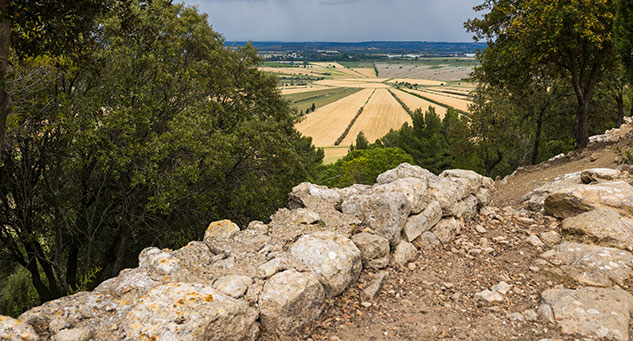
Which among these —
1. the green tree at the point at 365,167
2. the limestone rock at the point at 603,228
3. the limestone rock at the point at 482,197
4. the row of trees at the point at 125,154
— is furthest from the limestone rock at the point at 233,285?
the green tree at the point at 365,167

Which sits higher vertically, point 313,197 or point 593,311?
point 313,197

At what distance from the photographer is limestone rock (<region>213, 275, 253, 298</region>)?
21.5 feet

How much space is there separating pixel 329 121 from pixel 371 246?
4597 inches

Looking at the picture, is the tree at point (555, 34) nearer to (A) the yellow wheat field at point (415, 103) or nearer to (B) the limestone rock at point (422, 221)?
(B) the limestone rock at point (422, 221)

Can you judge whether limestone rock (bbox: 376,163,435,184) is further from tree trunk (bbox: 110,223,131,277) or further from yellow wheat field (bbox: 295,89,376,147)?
yellow wheat field (bbox: 295,89,376,147)

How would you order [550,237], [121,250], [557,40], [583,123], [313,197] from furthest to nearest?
[583,123]
[557,40]
[121,250]
[313,197]
[550,237]

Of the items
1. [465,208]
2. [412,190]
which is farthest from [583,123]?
[412,190]

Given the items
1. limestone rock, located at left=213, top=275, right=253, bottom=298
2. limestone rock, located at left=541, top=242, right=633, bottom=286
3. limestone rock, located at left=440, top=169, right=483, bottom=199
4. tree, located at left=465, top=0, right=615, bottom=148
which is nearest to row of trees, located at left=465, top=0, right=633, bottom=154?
tree, located at left=465, top=0, right=615, bottom=148

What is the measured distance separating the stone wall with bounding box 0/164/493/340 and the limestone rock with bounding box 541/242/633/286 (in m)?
2.79

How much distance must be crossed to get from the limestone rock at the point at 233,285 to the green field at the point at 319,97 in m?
135

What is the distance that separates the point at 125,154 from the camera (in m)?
13.9

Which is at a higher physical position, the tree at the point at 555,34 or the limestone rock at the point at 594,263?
the tree at the point at 555,34

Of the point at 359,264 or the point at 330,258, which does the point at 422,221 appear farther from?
the point at 330,258

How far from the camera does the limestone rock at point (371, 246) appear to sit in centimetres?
857
